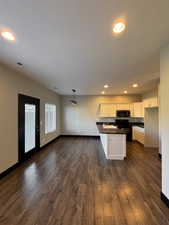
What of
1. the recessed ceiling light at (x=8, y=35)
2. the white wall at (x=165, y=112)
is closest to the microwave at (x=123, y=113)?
the white wall at (x=165, y=112)

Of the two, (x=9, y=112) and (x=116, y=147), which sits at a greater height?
(x=9, y=112)

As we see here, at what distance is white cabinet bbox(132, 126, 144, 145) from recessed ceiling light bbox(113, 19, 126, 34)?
516cm

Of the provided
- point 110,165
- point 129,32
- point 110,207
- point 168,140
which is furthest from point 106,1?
point 110,165

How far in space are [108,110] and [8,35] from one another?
6.09 meters

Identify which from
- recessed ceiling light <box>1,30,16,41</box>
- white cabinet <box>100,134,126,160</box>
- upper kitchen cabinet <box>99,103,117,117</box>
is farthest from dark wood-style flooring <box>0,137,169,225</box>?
upper kitchen cabinet <box>99,103,117,117</box>

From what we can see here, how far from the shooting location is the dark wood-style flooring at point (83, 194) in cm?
188

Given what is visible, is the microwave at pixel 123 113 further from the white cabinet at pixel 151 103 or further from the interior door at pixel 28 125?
the interior door at pixel 28 125

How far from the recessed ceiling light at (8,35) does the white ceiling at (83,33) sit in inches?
2.9

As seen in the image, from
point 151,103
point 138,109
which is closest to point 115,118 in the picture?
point 138,109

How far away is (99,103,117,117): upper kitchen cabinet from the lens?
24.0 ft

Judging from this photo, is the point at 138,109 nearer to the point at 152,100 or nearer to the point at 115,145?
the point at 152,100

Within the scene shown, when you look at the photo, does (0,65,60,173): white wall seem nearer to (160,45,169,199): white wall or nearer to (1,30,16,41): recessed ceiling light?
(1,30,16,41): recessed ceiling light

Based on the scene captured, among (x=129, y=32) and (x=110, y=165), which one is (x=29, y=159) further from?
(x=129, y=32)

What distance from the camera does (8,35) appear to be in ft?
6.25
